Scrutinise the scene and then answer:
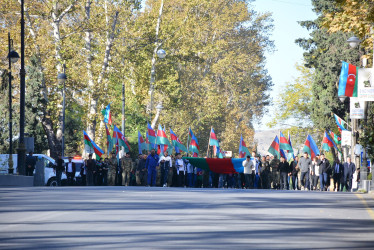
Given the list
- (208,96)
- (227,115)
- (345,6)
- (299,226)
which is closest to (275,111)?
(227,115)

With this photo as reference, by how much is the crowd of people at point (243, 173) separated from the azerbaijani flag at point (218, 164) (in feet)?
1.45

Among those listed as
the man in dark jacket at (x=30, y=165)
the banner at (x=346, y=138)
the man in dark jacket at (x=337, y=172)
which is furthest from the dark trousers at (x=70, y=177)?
the banner at (x=346, y=138)

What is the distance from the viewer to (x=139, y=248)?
34.2ft

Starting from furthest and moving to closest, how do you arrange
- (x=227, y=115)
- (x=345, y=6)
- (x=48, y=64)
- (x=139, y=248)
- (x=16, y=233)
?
(x=227, y=115), (x=48, y=64), (x=345, y=6), (x=16, y=233), (x=139, y=248)

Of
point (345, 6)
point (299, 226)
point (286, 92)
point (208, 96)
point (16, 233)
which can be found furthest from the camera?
point (286, 92)

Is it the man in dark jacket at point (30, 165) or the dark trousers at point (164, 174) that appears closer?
the dark trousers at point (164, 174)

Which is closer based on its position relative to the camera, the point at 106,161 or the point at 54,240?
the point at 54,240

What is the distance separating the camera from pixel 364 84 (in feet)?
104

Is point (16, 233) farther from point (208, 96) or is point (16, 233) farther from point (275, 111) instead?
point (275, 111)

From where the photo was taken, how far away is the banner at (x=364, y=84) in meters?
30.4

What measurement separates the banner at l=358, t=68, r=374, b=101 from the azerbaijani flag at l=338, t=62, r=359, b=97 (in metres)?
0.98

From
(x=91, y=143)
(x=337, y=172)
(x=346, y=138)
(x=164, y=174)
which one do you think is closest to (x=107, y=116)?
(x=91, y=143)

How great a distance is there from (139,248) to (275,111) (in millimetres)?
75095

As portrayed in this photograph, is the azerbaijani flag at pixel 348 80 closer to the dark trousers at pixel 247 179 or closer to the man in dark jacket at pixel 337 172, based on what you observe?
the man in dark jacket at pixel 337 172
